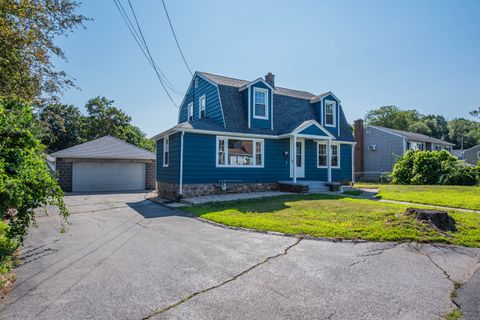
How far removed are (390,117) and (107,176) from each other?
5173 centimetres

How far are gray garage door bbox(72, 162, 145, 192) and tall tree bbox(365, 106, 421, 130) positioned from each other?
48.2 metres

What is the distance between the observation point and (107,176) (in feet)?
62.1

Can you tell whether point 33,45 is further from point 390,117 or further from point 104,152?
point 390,117

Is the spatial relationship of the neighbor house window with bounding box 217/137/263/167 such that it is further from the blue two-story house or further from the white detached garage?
the white detached garage

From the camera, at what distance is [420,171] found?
1877cm

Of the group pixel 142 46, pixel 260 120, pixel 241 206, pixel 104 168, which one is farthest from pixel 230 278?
pixel 104 168

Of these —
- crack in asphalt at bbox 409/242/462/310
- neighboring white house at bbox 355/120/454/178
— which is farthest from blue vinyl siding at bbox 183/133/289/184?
neighboring white house at bbox 355/120/454/178

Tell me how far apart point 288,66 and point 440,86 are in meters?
12.7

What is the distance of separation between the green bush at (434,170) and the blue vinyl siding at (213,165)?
11284 millimetres

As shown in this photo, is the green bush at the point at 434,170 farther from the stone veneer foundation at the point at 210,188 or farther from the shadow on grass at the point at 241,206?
the shadow on grass at the point at 241,206

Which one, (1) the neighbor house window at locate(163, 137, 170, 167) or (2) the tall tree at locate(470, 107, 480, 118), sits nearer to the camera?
(1) the neighbor house window at locate(163, 137, 170, 167)

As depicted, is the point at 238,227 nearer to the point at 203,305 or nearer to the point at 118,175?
the point at 203,305

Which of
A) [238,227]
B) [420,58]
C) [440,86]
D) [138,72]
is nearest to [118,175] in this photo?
[138,72]

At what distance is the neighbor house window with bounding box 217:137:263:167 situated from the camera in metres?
12.8
